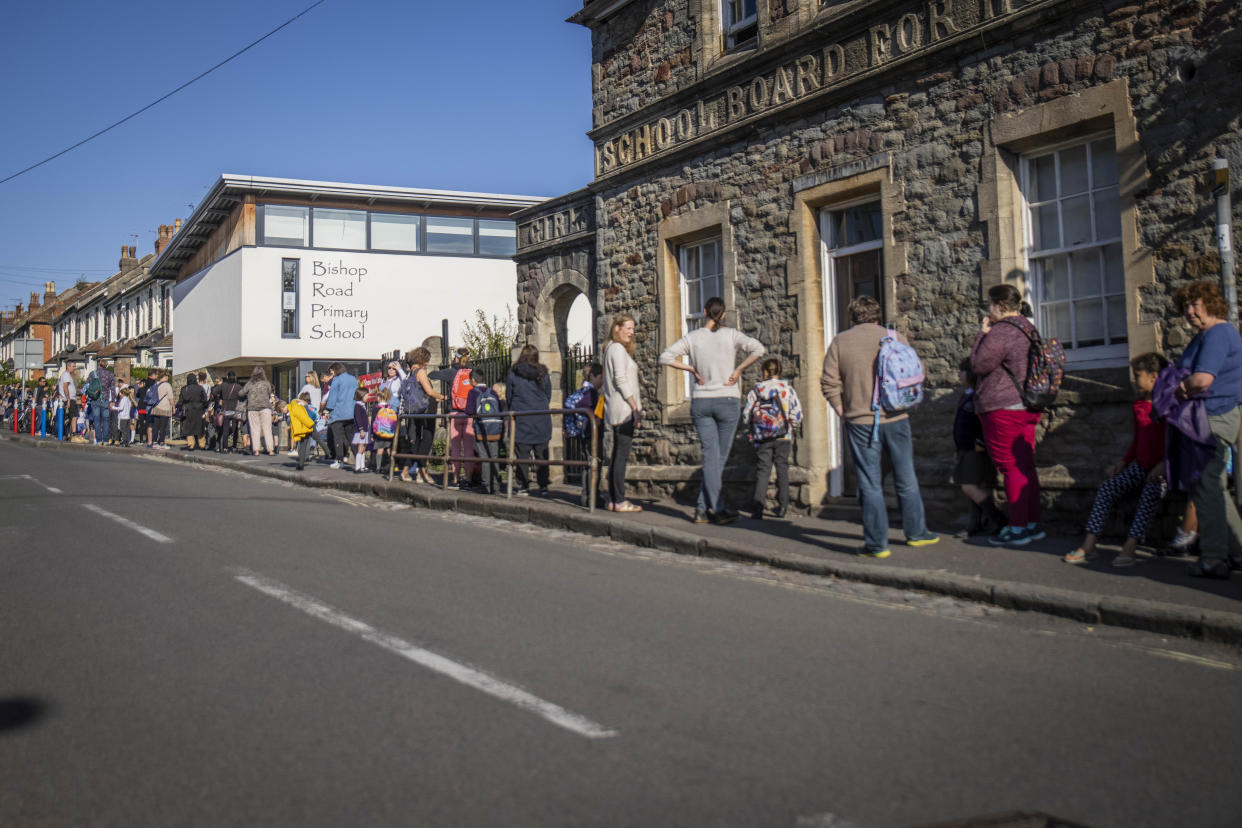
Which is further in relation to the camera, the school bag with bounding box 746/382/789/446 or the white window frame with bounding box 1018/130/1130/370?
the school bag with bounding box 746/382/789/446

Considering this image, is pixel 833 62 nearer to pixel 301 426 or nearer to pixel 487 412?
pixel 487 412

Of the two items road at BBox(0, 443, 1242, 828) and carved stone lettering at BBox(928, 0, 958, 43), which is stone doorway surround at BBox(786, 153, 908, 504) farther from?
road at BBox(0, 443, 1242, 828)

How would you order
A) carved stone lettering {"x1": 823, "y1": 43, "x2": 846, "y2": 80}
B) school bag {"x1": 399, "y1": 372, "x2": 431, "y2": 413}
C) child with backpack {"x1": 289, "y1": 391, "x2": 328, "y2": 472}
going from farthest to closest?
1. child with backpack {"x1": 289, "y1": 391, "x2": 328, "y2": 472}
2. school bag {"x1": 399, "y1": 372, "x2": 431, "y2": 413}
3. carved stone lettering {"x1": 823, "y1": 43, "x2": 846, "y2": 80}

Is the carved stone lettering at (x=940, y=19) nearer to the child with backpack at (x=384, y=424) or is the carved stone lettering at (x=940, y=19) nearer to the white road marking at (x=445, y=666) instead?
the white road marking at (x=445, y=666)

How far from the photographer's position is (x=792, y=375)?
11125 millimetres

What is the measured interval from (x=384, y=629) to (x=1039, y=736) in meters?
3.25

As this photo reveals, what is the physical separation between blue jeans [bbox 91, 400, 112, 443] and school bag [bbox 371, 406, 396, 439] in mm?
16499

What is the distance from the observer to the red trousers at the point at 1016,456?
7871mm

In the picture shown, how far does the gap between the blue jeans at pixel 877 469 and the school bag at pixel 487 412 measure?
593cm

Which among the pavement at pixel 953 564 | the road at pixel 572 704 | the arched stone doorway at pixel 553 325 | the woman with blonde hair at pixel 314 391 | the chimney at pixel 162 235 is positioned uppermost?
the chimney at pixel 162 235

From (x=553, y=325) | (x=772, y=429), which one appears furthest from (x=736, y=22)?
(x=553, y=325)

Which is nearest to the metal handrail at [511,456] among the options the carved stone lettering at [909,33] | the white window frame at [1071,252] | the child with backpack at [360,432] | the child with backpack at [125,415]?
the child with backpack at [360,432]

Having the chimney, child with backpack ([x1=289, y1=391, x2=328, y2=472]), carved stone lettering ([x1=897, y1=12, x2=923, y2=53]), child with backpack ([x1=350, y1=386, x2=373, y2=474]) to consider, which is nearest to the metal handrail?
child with backpack ([x1=350, y1=386, x2=373, y2=474])

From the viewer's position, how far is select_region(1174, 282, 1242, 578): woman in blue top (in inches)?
256
